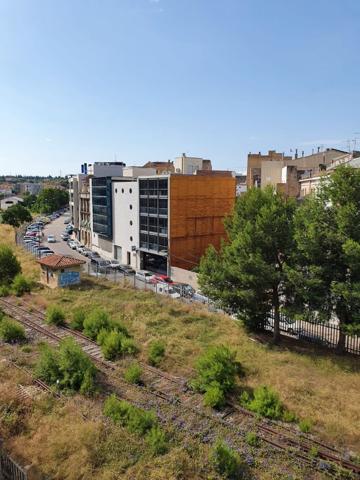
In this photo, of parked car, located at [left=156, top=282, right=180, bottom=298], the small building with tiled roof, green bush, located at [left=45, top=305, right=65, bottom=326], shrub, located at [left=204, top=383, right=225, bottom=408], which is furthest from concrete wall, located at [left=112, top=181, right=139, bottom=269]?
shrub, located at [left=204, top=383, right=225, bottom=408]

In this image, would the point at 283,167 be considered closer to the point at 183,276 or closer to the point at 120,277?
the point at 183,276

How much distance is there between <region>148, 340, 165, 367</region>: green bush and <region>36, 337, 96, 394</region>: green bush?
2883 millimetres

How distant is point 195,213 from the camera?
146ft

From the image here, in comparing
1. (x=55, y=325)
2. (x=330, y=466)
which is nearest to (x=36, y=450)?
(x=330, y=466)

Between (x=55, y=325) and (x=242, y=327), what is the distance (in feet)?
36.5

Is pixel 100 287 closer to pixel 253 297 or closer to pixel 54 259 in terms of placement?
pixel 54 259

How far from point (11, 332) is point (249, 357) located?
11969mm

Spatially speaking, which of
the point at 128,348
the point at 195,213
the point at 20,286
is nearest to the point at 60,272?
the point at 20,286

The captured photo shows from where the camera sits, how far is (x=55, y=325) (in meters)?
21.4

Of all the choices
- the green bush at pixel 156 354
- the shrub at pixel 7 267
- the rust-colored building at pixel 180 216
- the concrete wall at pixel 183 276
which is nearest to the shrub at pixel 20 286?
the shrub at pixel 7 267

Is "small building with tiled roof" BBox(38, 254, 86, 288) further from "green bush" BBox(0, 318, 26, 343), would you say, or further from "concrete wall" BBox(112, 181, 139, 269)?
"concrete wall" BBox(112, 181, 139, 269)

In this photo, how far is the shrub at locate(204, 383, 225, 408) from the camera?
12695mm

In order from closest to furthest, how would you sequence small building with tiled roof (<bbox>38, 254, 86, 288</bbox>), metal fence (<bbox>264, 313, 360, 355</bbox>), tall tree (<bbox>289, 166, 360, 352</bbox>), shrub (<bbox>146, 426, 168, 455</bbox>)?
shrub (<bbox>146, 426, 168, 455</bbox>), tall tree (<bbox>289, 166, 360, 352</bbox>), metal fence (<bbox>264, 313, 360, 355</bbox>), small building with tiled roof (<bbox>38, 254, 86, 288</bbox>)

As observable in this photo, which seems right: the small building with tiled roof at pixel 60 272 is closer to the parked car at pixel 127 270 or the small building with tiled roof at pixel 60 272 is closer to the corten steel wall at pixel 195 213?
the parked car at pixel 127 270
